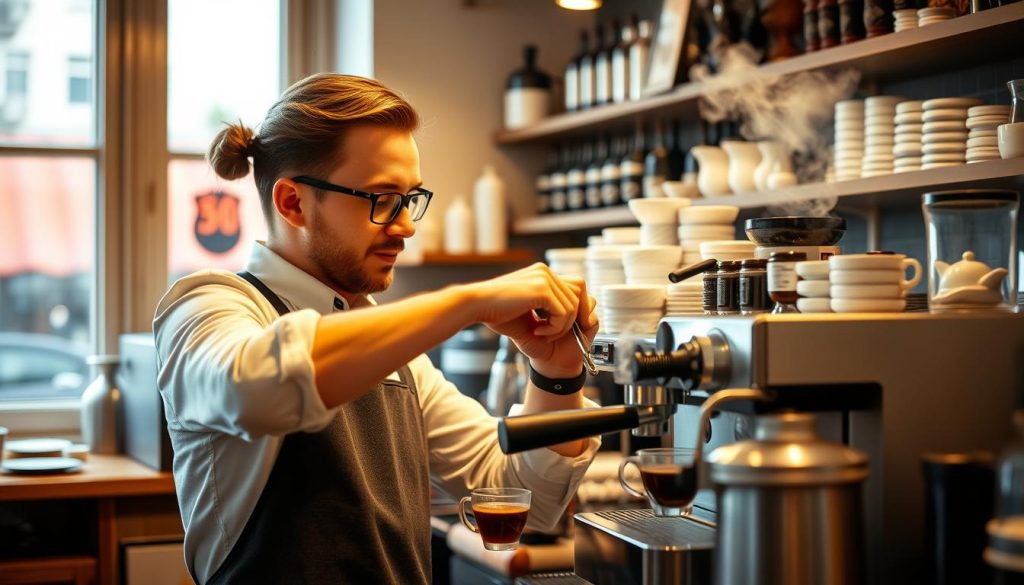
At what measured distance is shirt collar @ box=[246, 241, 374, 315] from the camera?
1733mm

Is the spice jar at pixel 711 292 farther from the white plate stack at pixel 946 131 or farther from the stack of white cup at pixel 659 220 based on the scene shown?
the white plate stack at pixel 946 131

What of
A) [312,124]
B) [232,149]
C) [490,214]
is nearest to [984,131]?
[312,124]

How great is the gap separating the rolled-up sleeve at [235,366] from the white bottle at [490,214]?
95.8 inches

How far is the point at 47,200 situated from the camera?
3.84 meters

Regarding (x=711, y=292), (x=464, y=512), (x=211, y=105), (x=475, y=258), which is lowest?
(x=464, y=512)

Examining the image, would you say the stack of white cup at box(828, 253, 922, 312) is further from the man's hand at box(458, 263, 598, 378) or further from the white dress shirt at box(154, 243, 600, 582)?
the white dress shirt at box(154, 243, 600, 582)

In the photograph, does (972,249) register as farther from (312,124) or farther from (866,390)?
(312,124)

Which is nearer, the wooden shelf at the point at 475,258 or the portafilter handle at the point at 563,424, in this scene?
the portafilter handle at the point at 563,424

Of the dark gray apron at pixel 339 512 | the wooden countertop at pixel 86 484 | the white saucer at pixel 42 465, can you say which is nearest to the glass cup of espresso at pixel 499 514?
the dark gray apron at pixel 339 512

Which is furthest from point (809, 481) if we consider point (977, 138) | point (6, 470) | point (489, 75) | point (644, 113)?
point (489, 75)

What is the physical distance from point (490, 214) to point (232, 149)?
2.15 m

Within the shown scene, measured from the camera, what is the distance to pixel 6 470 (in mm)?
3281

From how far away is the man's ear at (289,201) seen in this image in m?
1.73

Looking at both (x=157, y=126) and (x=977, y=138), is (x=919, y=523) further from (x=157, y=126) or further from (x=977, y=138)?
(x=157, y=126)
